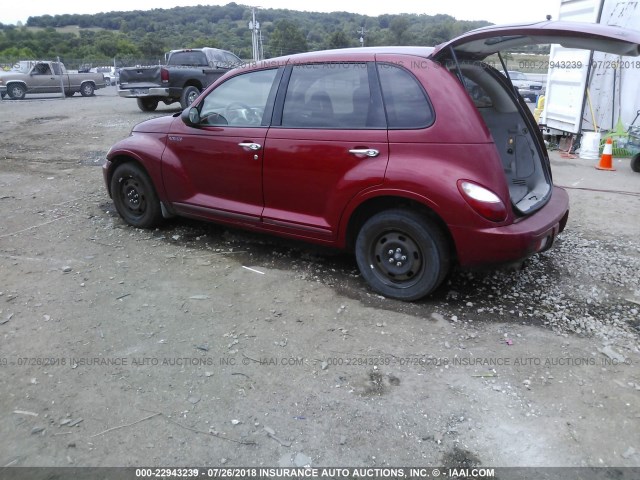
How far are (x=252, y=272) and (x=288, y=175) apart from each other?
0.94 metres

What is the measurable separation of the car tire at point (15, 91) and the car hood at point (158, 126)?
66.7 feet

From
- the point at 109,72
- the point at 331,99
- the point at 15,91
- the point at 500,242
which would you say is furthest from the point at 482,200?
the point at 109,72

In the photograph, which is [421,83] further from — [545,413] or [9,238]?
[9,238]

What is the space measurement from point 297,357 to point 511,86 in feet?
9.95

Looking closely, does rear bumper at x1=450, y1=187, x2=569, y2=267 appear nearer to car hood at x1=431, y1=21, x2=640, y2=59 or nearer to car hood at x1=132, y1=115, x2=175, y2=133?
car hood at x1=431, y1=21, x2=640, y2=59

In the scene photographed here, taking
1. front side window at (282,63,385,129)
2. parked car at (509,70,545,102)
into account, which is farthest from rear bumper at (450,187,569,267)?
parked car at (509,70,545,102)

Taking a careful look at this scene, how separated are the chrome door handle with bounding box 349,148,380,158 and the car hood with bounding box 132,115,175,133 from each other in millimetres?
2127

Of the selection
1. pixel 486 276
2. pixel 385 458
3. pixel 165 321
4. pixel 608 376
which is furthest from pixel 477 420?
pixel 165 321

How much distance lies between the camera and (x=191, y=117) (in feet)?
15.4

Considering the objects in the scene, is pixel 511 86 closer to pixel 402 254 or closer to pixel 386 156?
pixel 386 156

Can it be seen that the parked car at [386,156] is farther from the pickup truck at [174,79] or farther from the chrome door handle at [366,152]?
the pickup truck at [174,79]

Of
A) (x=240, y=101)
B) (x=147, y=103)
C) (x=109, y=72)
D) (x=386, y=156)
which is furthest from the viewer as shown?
(x=109, y=72)

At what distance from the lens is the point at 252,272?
4.43 metres

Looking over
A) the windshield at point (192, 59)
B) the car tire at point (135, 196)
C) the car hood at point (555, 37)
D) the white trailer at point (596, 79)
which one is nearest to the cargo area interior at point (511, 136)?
the car hood at point (555, 37)
